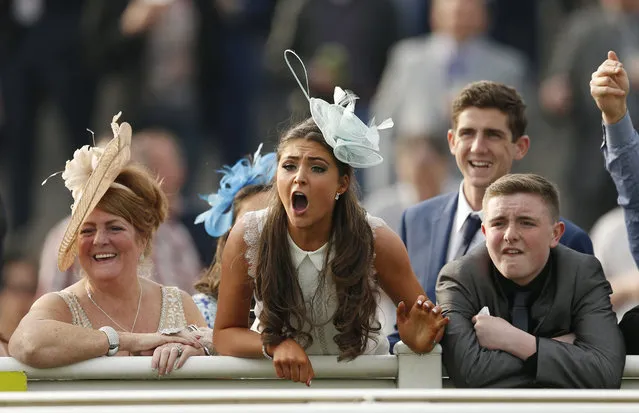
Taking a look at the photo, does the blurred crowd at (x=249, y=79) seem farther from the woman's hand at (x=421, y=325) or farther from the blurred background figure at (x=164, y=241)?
the woman's hand at (x=421, y=325)

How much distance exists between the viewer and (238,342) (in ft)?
15.3

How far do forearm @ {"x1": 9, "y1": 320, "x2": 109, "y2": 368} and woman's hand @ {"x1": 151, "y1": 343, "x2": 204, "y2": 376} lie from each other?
8.5 inches

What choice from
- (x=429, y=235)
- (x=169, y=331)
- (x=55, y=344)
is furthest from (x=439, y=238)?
(x=55, y=344)

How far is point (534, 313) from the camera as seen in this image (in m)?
4.73

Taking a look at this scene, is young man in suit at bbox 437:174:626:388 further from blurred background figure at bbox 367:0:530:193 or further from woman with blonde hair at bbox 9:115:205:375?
blurred background figure at bbox 367:0:530:193

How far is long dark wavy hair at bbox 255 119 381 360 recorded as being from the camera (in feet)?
15.4

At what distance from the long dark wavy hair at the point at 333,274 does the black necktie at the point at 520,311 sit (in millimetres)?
443

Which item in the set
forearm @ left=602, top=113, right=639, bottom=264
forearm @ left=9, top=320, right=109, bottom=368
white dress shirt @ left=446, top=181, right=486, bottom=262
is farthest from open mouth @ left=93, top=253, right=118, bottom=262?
forearm @ left=602, top=113, right=639, bottom=264

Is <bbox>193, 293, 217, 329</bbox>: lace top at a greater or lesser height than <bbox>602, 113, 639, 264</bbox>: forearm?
lesser

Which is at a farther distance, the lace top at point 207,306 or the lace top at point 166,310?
the lace top at point 207,306

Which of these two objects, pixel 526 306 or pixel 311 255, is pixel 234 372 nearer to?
pixel 311 255

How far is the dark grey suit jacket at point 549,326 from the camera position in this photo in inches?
Result: 179

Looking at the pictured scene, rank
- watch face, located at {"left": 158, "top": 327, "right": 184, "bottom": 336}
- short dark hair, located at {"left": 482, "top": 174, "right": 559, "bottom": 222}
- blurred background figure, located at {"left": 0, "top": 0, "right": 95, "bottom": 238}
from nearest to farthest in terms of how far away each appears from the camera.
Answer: short dark hair, located at {"left": 482, "top": 174, "right": 559, "bottom": 222}
watch face, located at {"left": 158, "top": 327, "right": 184, "bottom": 336}
blurred background figure, located at {"left": 0, "top": 0, "right": 95, "bottom": 238}

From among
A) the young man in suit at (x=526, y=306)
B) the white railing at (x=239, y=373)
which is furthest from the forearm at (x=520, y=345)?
the white railing at (x=239, y=373)
